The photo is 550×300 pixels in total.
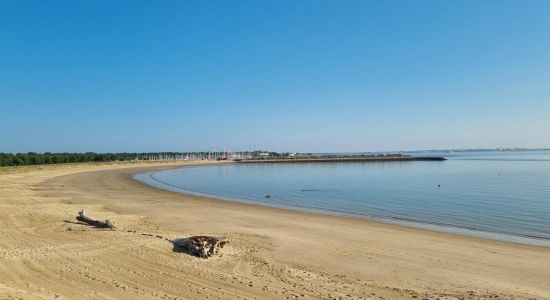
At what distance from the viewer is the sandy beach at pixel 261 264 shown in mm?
8789

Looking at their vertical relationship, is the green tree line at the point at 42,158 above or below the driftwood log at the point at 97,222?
above

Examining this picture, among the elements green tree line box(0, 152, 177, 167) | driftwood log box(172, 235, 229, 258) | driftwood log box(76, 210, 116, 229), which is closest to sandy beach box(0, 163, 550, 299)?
driftwood log box(172, 235, 229, 258)

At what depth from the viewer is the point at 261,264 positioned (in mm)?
11172

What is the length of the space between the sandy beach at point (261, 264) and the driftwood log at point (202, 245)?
29 cm

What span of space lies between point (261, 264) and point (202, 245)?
1.85 metres

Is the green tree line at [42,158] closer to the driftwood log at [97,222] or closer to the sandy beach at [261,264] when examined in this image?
the driftwood log at [97,222]

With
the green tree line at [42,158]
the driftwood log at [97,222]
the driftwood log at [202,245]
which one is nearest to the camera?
the driftwood log at [202,245]

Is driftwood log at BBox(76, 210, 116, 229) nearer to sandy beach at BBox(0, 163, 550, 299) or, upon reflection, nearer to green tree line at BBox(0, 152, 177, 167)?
sandy beach at BBox(0, 163, 550, 299)

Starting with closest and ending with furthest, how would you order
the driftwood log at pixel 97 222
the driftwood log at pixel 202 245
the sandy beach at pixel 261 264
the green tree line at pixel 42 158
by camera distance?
the sandy beach at pixel 261 264 → the driftwood log at pixel 202 245 → the driftwood log at pixel 97 222 → the green tree line at pixel 42 158

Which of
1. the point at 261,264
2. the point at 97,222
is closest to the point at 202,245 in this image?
the point at 261,264

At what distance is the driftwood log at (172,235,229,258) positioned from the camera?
38.1 feet

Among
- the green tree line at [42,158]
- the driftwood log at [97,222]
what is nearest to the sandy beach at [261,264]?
the driftwood log at [97,222]

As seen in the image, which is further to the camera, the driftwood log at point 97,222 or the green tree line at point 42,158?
the green tree line at point 42,158

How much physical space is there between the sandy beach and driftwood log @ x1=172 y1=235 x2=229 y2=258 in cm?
29
